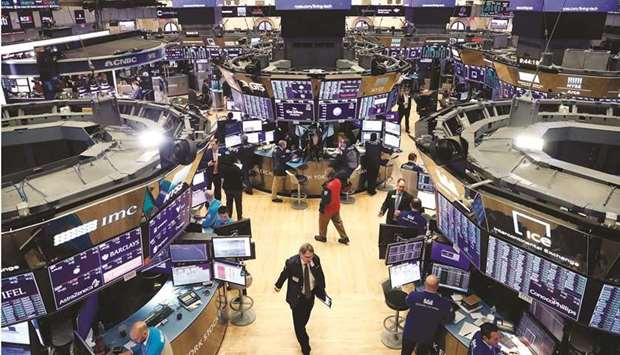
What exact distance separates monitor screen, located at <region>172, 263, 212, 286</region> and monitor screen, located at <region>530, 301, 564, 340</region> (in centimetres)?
429

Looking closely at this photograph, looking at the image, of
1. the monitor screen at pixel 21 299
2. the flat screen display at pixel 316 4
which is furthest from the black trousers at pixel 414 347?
the flat screen display at pixel 316 4

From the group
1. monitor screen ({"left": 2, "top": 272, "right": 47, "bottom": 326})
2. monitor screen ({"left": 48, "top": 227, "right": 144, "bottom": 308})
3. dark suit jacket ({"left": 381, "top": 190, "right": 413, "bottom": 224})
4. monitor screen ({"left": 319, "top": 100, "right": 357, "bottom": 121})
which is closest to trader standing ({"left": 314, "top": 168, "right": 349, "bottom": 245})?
dark suit jacket ({"left": 381, "top": 190, "right": 413, "bottom": 224})

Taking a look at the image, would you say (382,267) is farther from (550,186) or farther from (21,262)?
(21,262)

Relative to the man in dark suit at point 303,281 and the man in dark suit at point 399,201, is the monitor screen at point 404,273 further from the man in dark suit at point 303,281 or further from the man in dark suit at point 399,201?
the man in dark suit at point 399,201

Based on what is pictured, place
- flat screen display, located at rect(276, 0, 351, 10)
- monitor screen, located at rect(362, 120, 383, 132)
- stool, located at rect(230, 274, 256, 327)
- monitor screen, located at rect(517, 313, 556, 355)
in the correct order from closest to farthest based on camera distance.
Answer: monitor screen, located at rect(517, 313, 556, 355)
stool, located at rect(230, 274, 256, 327)
flat screen display, located at rect(276, 0, 351, 10)
monitor screen, located at rect(362, 120, 383, 132)

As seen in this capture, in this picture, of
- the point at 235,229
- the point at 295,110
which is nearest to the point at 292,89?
the point at 295,110

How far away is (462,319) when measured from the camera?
621 cm

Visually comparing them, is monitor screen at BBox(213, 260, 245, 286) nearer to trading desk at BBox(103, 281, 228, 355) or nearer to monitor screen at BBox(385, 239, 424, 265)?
trading desk at BBox(103, 281, 228, 355)

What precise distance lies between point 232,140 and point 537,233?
914 centimetres

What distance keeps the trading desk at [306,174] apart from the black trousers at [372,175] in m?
0.21

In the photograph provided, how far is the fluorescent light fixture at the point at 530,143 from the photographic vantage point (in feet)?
19.9

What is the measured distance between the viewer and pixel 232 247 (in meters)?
6.48

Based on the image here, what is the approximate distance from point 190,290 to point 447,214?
149 inches

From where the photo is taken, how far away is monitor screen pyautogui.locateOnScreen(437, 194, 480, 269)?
5480mm
